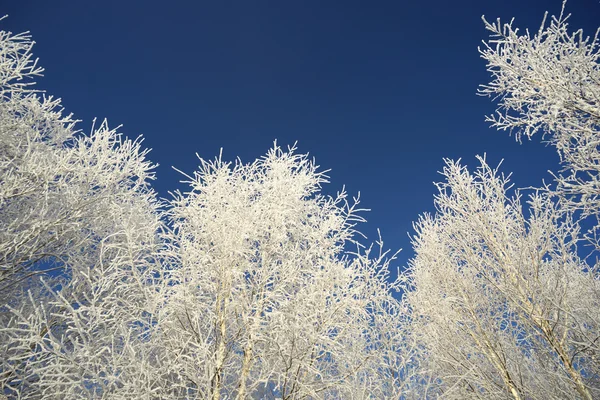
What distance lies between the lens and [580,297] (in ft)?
26.8

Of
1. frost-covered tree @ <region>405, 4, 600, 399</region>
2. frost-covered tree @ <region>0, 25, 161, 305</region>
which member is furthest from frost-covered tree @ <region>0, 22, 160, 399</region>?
frost-covered tree @ <region>405, 4, 600, 399</region>

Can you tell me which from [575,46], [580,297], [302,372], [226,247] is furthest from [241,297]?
[580,297]

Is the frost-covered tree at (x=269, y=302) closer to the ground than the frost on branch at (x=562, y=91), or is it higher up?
closer to the ground

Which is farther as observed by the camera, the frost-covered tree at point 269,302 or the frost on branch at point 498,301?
the frost on branch at point 498,301

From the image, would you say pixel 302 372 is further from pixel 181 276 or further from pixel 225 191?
pixel 225 191

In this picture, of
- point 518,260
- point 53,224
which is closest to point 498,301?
point 518,260

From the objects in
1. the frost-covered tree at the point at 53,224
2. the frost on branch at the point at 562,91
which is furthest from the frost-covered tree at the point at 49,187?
the frost on branch at the point at 562,91

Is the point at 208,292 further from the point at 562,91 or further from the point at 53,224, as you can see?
the point at 562,91

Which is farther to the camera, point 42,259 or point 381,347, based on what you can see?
point 42,259

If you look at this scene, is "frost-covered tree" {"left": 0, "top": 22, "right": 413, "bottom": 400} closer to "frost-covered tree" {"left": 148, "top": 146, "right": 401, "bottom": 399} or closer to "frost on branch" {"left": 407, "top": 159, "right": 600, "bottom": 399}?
"frost-covered tree" {"left": 148, "top": 146, "right": 401, "bottom": 399}

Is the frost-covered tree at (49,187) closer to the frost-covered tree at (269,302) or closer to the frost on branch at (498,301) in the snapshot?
the frost-covered tree at (269,302)

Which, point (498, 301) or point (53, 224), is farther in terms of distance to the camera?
point (498, 301)

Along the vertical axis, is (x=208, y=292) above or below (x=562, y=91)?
below

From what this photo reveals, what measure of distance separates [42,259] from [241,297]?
3.87m
